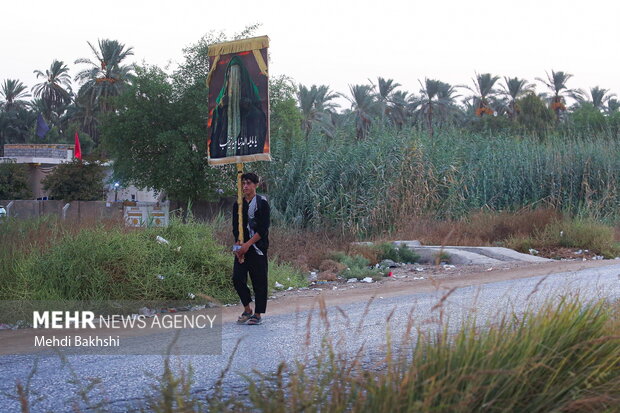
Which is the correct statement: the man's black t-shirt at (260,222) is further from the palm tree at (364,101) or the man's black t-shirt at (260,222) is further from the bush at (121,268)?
the palm tree at (364,101)

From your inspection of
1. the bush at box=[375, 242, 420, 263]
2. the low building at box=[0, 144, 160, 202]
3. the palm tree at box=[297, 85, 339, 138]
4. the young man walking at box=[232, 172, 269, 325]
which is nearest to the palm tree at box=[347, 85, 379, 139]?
the palm tree at box=[297, 85, 339, 138]

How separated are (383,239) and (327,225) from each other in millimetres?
2359

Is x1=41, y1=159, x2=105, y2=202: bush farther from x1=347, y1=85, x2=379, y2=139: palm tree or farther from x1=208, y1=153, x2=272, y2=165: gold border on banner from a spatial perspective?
x1=208, y1=153, x2=272, y2=165: gold border on banner

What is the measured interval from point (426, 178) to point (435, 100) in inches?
1369

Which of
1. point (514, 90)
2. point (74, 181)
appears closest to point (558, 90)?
→ point (514, 90)

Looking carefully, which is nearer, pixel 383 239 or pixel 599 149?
pixel 383 239

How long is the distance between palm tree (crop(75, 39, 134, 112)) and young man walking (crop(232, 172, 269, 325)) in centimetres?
5468

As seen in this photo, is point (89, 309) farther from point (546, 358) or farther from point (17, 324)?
point (546, 358)

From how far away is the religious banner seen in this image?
1029 centimetres

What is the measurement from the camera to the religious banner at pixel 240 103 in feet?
33.8

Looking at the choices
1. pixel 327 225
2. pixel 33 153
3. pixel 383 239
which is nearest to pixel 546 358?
pixel 383 239

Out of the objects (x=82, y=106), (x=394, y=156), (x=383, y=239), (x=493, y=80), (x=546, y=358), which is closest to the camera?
(x=546, y=358)

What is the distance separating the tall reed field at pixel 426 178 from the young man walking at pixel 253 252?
496 inches

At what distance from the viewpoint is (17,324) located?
9492 millimetres
